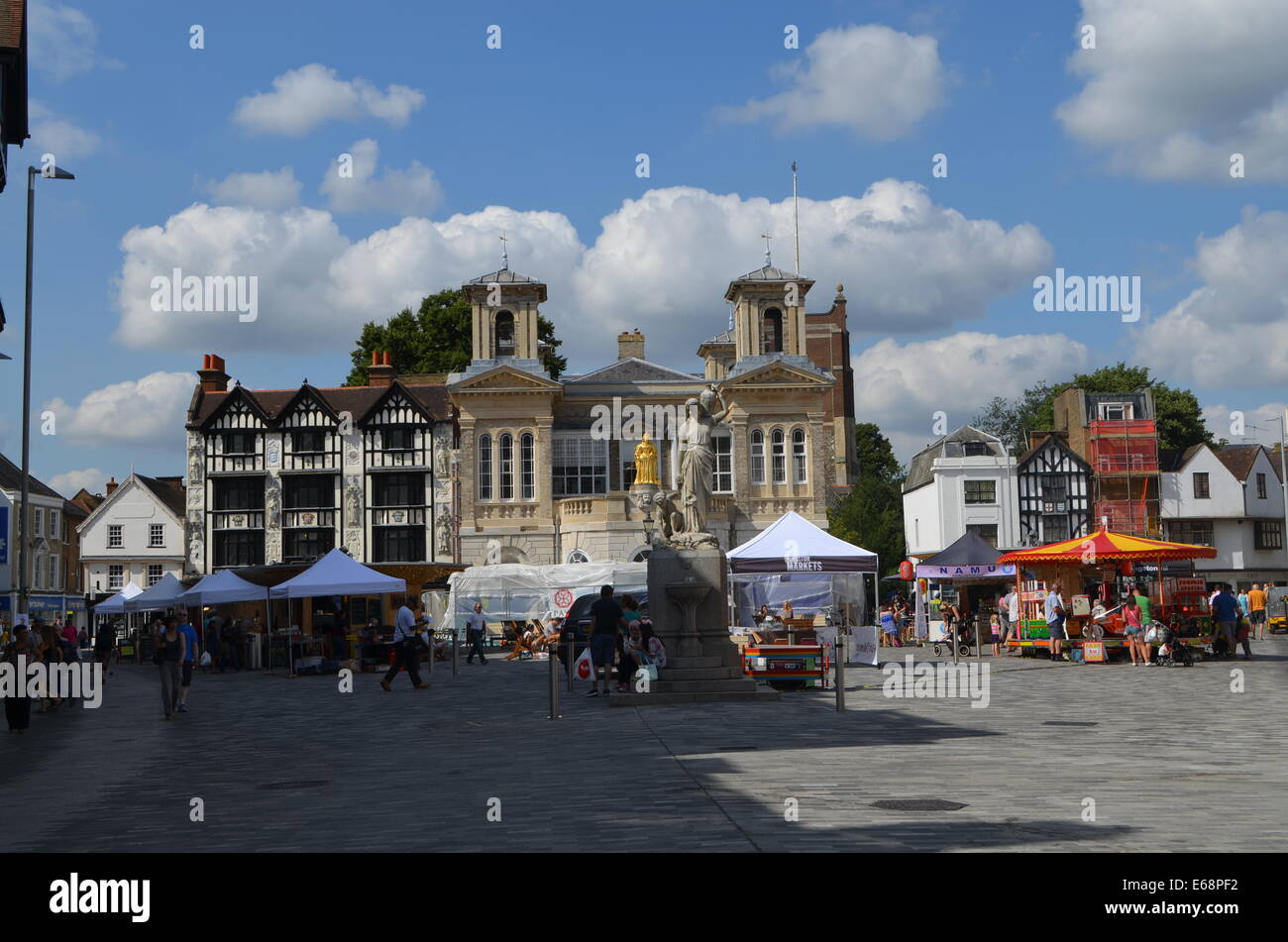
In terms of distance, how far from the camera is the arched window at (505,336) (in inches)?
2402

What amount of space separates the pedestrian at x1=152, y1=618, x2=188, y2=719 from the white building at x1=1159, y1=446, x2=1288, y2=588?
57696 mm

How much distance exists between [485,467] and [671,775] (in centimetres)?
4890

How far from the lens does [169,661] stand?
20.5 m

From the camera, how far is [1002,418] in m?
91.9

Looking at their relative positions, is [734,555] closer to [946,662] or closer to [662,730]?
[946,662]

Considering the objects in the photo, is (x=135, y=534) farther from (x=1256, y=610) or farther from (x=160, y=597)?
(x=1256, y=610)

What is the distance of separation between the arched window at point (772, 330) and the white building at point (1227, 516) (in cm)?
2203

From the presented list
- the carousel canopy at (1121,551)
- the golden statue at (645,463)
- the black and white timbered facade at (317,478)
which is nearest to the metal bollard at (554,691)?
the carousel canopy at (1121,551)

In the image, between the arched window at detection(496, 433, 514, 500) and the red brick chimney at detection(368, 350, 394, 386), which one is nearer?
the arched window at detection(496, 433, 514, 500)

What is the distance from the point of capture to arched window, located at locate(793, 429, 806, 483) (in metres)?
60.2

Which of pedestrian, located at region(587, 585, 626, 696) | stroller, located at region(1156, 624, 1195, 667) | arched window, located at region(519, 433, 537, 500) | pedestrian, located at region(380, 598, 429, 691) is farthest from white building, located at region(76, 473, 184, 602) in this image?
stroller, located at region(1156, 624, 1195, 667)

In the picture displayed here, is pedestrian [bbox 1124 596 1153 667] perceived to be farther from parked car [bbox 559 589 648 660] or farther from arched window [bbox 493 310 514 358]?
arched window [bbox 493 310 514 358]
